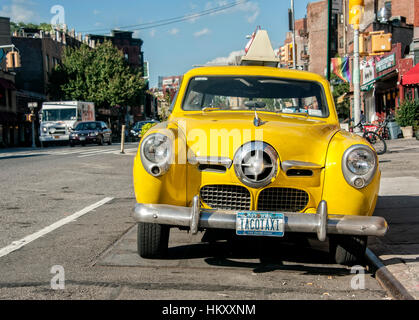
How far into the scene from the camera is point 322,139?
16.1ft

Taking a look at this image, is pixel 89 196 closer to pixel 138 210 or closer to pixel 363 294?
pixel 138 210

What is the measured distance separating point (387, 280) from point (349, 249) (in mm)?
595

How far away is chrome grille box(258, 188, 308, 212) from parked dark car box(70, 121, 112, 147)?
30.1 metres

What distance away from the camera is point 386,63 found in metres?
33.4

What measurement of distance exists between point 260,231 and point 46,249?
2.40 metres

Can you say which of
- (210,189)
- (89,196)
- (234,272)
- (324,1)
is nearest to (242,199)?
(210,189)

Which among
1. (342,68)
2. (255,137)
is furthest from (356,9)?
(342,68)

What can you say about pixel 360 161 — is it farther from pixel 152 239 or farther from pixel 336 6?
pixel 336 6

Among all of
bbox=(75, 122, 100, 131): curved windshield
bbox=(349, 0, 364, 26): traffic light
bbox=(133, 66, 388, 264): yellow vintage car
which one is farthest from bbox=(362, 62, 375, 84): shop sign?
bbox=(133, 66, 388, 264): yellow vintage car

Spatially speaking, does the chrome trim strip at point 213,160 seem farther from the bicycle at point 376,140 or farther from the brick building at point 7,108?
the brick building at point 7,108

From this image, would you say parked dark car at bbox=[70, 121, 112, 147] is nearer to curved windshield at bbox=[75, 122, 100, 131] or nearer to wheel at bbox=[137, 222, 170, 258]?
curved windshield at bbox=[75, 122, 100, 131]

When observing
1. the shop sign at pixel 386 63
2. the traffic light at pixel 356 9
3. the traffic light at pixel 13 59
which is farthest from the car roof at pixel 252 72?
the shop sign at pixel 386 63

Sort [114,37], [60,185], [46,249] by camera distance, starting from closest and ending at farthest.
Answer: [46,249] → [60,185] → [114,37]
